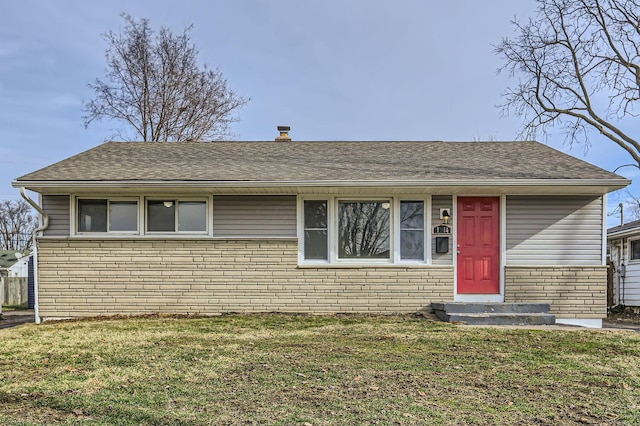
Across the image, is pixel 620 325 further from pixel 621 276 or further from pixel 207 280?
pixel 207 280

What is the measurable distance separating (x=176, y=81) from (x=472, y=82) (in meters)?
12.2

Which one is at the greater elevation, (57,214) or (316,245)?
(57,214)

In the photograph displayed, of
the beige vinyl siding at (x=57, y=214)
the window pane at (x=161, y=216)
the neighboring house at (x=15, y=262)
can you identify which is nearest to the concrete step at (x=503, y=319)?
the window pane at (x=161, y=216)

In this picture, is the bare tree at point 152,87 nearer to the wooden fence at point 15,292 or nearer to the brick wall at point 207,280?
the wooden fence at point 15,292

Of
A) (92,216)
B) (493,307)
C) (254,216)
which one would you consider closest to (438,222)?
(493,307)

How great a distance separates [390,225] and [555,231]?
2.97 m

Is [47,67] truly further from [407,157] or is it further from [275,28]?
[407,157]

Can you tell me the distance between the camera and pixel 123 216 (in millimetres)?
8789

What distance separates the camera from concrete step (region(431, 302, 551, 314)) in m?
8.16

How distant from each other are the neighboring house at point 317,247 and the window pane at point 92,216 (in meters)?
0.02

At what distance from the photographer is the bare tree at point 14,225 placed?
4025 cm

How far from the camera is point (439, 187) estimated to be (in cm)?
822

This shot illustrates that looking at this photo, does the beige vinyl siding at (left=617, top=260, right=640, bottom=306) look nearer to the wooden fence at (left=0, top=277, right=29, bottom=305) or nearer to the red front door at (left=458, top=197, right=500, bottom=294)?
the red front door at (left=458, top=197, right=500, bottom=294)

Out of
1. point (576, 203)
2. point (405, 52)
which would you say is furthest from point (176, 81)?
point (576, 203)
